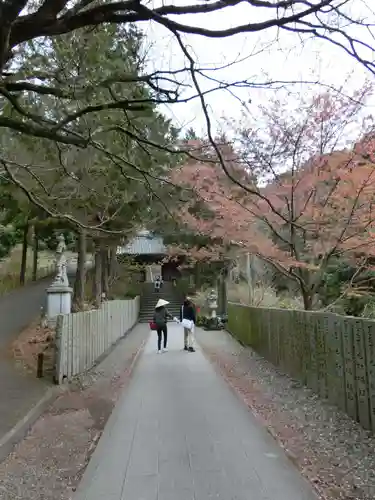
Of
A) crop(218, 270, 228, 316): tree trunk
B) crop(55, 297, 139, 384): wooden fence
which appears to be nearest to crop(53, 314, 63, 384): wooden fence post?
crop(55, 297, 139, 384): wooden fence

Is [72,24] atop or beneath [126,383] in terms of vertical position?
atop

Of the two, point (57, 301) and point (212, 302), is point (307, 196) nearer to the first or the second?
point (57, 301)

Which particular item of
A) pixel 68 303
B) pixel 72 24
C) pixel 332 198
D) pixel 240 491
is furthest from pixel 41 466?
pixel 68 303

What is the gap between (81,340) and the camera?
1211 centimetres

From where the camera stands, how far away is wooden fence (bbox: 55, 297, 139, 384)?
1017 centimetres

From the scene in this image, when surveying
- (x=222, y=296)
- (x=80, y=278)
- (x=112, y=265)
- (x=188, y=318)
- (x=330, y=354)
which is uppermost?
(x=112, y=265)

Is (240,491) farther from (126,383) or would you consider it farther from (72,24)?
(126,383)

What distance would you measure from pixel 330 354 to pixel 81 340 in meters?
6.17

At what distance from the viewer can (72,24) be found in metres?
5.26

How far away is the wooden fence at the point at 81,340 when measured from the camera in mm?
10172

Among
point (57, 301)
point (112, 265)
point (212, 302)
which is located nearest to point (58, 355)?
point (57, 301)

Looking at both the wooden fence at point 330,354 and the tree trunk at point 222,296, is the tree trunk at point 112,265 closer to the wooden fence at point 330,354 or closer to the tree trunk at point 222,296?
the tree trunk at point 222,296

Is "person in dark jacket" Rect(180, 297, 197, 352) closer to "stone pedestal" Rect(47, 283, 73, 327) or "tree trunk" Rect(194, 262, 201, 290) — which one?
"stone pedestal" Rect(47, 283, 73, 327)

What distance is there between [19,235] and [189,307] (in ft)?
77.5
